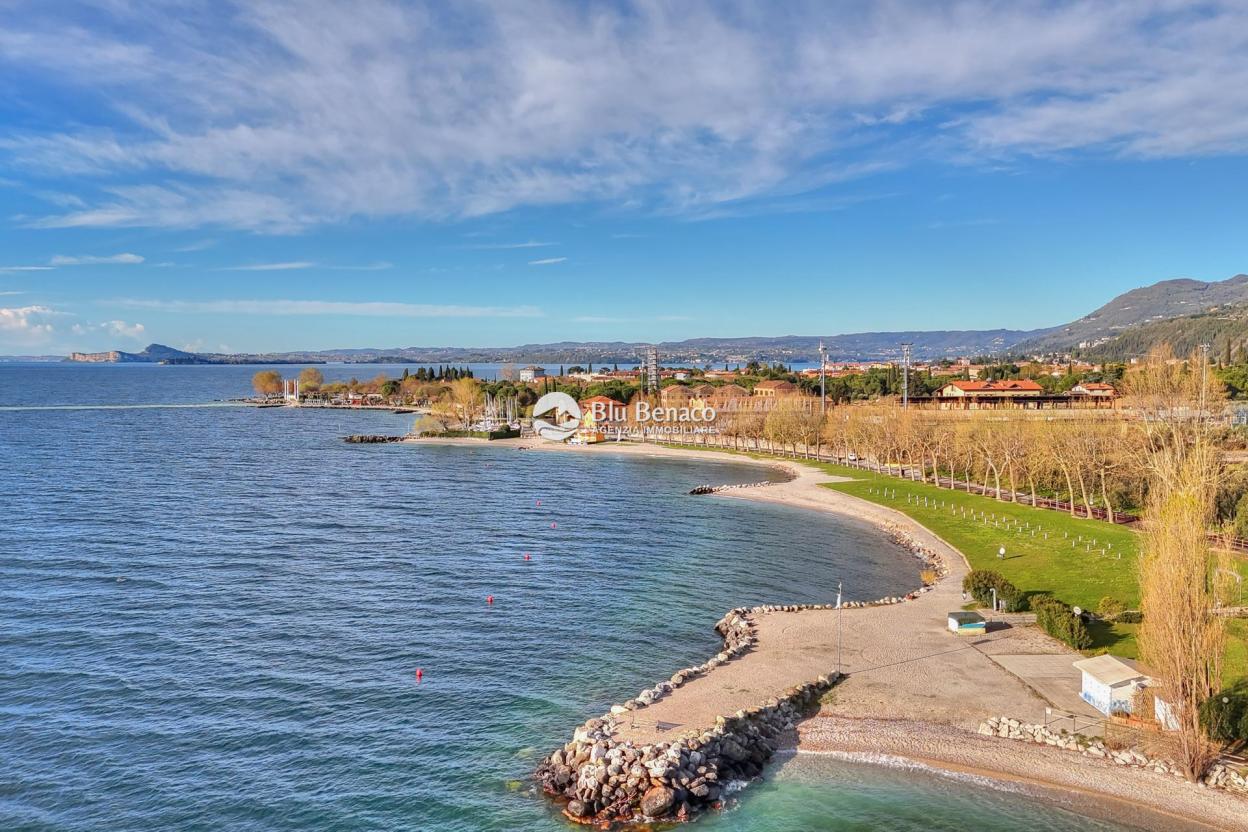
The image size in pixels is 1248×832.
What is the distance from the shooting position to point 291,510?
6869 cm

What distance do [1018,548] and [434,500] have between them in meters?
51.6

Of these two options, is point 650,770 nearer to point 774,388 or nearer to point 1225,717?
point 1225,717

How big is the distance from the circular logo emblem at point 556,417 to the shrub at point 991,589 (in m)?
106

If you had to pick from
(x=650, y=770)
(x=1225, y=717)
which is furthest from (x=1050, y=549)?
(x=650, y=770)

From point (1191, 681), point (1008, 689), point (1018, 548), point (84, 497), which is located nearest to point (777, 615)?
point (1008, 689)

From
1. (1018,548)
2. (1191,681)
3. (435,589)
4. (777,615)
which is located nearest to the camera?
(1191,681)

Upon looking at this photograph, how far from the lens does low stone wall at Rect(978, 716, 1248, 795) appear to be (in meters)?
23.6

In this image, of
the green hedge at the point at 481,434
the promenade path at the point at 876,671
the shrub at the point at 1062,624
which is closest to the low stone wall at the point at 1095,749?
the promenade path at the point at 876,671

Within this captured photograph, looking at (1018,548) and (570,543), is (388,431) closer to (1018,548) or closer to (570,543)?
(570,543)

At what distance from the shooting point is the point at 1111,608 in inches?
1479

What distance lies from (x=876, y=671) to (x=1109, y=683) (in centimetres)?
844

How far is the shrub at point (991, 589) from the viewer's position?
131 ft

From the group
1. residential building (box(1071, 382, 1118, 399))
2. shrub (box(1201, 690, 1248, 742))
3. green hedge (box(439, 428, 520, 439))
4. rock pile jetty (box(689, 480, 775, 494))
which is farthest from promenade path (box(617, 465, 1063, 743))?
residential building (box(1071, 382, 1118, 399))

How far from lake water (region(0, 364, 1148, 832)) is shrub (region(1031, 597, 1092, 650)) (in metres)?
10.3
